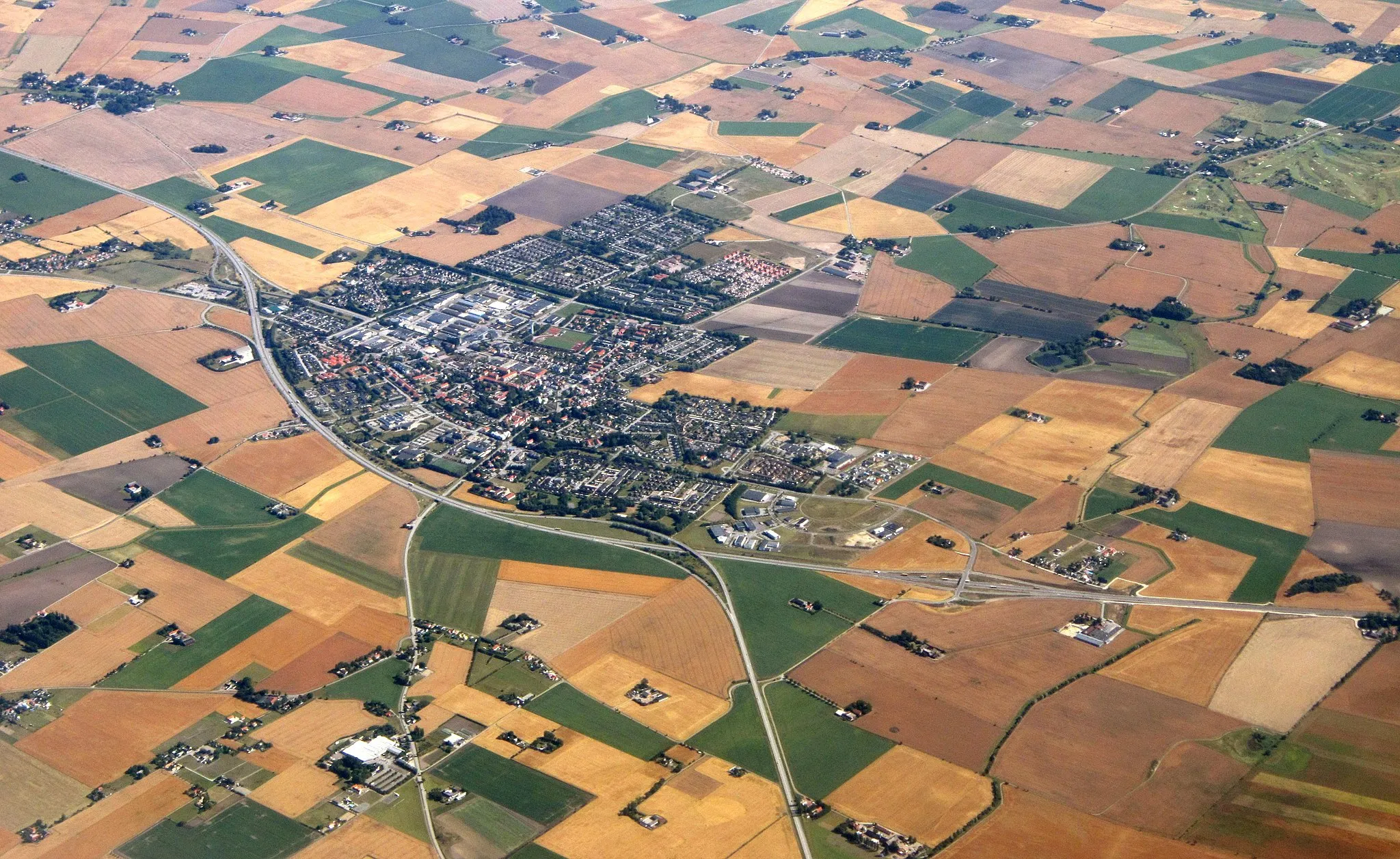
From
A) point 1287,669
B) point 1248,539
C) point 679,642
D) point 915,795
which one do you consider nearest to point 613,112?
point 679,642

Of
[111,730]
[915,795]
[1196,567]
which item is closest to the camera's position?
[915,795]

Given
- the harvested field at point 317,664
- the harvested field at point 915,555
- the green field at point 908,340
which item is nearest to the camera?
the harvested field at point 317,664

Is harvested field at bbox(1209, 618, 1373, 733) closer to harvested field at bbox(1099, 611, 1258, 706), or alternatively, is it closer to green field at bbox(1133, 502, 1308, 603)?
harvested field at bbox(1099, 611, 1258, 706)

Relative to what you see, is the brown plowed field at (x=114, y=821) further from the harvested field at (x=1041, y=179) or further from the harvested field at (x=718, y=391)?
the harvested field at (x=1041, y=179)

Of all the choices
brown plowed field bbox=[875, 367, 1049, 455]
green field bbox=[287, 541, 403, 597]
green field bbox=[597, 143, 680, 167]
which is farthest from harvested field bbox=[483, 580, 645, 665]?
green field bbox=[597, 143, 680, 167]

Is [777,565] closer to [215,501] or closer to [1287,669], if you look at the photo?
[1287,669]

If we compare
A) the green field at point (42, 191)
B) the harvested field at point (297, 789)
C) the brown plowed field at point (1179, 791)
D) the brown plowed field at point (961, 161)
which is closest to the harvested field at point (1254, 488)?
the brown plowed field at point (1179, 791)
